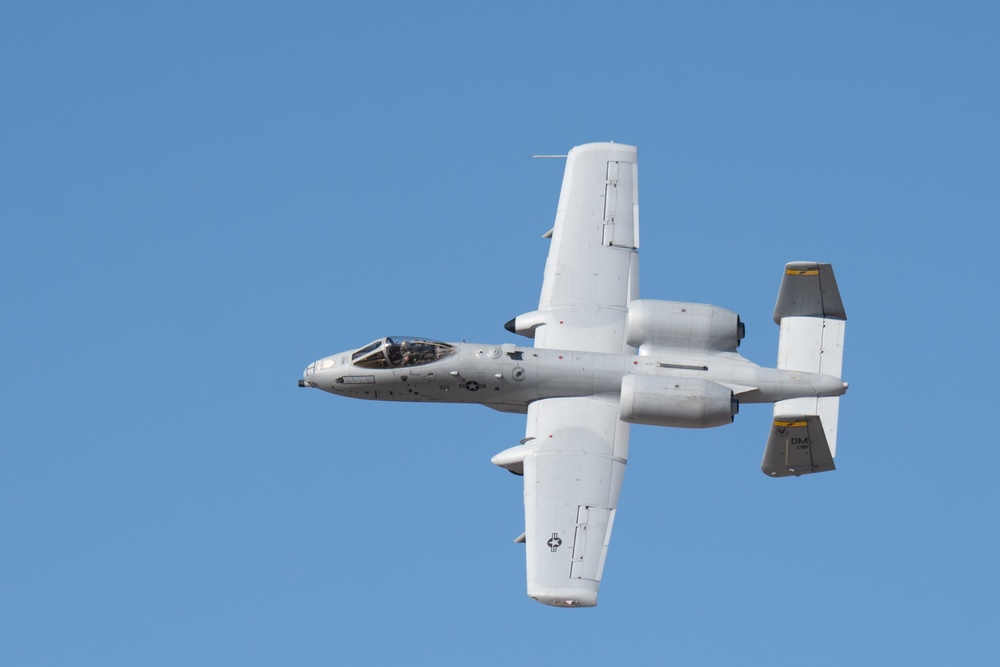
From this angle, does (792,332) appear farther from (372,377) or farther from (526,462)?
(372,377)

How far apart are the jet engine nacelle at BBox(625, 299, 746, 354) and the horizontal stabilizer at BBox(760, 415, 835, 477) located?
2625 millimetres

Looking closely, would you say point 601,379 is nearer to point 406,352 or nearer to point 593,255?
point 593,255

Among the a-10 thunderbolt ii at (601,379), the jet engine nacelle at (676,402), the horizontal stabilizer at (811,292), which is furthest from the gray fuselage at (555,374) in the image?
the horizontal stabilizer at (811,292)

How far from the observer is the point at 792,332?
4609cm

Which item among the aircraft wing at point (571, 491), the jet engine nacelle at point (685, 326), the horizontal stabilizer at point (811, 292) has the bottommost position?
the aircraft wing at point (571, 491)

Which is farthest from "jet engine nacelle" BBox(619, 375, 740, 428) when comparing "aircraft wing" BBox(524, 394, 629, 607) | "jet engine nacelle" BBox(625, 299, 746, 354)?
"jet engine nacelle" BBox(625, 299, 746, 354)

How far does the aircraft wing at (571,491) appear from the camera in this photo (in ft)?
141

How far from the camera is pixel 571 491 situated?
44.4 metres

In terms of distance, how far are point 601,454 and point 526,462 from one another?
1.81m

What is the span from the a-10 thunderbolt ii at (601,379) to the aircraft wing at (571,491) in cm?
3

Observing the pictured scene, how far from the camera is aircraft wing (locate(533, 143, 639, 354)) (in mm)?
47000

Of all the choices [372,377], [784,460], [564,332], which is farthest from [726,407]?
[372,377]

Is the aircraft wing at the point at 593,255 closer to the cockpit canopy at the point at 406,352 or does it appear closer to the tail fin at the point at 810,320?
the cockpit canopy at the point at 406,352

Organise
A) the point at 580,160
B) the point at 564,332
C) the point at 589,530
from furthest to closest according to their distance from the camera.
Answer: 1. the point at 580,160
2. the point at 564,332
3. the point at 589,530
